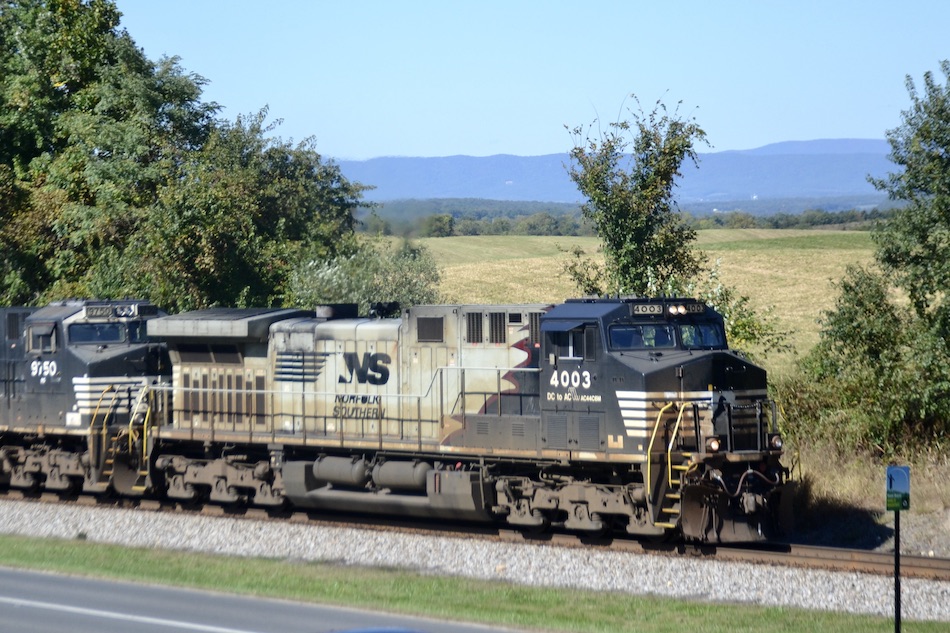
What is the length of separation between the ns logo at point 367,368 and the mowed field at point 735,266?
747 inches

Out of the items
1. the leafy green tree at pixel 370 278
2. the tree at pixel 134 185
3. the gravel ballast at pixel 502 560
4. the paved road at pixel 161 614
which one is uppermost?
the tree at pixel 134 185

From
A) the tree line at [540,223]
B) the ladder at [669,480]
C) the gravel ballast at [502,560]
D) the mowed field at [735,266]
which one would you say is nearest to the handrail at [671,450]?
the ladder at [669,480]

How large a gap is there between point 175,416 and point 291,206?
1348cm

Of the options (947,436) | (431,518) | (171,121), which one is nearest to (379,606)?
(431,518)

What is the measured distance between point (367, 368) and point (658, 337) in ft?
16.1

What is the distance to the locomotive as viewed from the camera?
14008 millimetres

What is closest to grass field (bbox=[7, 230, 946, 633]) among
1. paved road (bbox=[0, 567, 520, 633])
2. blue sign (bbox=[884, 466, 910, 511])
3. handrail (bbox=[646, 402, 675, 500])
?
paved road (bbox=[0, 567, 520, 633])

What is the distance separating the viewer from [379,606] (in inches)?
453

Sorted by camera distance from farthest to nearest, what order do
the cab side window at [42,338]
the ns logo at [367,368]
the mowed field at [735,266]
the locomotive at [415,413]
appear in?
the mowed field at [735,266], the cab side window at [42,338], the ns logo at [367,368], the locomotive at [415,413]

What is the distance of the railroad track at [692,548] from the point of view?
12.9 metres

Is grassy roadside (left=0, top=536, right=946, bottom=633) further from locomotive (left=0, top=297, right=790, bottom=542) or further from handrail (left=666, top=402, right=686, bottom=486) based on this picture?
locomotive (left=0, top=297, right=790, bottom=542)

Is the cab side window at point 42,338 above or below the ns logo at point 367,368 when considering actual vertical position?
above

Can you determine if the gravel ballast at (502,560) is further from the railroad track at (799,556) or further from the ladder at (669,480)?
the ladder at (669,480)

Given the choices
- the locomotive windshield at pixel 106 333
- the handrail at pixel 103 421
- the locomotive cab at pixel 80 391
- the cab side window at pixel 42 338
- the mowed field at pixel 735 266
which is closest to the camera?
the handrail at pixel 103 421
